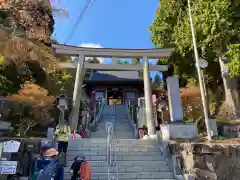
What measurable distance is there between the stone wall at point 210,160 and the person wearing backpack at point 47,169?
167 inches

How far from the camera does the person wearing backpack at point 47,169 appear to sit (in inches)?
174

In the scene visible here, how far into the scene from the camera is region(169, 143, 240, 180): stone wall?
7316 mm

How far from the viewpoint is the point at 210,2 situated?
13586 millimetres

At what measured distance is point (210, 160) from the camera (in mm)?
7566

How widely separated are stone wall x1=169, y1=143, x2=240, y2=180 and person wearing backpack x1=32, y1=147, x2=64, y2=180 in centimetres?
424

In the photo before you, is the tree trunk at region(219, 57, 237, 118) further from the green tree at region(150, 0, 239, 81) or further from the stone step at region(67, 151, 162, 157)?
the stone step at region(67, 151, 162, 157)

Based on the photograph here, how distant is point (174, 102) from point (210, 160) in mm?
3030

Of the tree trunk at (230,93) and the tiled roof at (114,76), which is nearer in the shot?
the tree trunk at (230,93)

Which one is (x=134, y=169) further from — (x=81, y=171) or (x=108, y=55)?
(x=108, y=55)

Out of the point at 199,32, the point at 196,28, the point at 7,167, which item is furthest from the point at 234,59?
the point at 7,167

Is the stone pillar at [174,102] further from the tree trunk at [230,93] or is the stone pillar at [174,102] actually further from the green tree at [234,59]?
the tree trunk at [230,93]

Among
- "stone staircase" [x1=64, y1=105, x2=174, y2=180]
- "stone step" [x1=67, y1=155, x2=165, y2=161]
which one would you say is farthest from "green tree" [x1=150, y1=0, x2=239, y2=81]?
"stone step" [x1=67, y1=155, x2=165, y2=161]

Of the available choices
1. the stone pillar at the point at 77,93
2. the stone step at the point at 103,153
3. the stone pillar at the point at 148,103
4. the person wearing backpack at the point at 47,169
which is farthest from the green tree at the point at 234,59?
the person wearing backpack at the point at 47,169

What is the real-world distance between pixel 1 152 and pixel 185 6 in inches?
589
